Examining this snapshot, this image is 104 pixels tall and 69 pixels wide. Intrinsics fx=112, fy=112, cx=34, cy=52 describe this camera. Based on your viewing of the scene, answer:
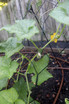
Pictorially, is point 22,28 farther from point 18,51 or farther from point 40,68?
point 40,68

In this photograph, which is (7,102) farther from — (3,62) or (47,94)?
(47,94)

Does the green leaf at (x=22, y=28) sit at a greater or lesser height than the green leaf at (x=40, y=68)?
greater

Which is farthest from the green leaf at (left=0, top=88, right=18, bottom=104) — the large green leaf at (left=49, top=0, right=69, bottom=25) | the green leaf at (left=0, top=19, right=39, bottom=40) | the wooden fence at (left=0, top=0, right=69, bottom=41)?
the wooden fence at (left=0, top=0, right=69, bottom=41)

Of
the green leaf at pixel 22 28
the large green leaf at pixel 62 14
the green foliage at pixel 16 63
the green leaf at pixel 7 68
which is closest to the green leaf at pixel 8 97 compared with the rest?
the green foliage at pixel 16 63

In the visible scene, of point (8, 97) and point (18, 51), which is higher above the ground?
point (18, 51)

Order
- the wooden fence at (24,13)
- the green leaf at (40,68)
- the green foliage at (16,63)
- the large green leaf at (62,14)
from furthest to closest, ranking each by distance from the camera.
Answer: the wooden fence at (24,13) < the green leaf at (40,68) < the green foliage at (16,63) < the large green leaf at (62,14)

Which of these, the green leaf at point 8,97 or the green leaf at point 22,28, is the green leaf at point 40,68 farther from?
the green leaf at point 22,28

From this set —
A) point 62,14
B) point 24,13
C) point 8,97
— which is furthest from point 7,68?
point 24,13
